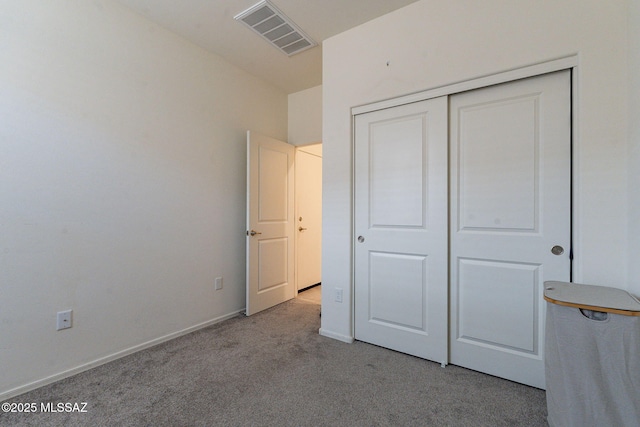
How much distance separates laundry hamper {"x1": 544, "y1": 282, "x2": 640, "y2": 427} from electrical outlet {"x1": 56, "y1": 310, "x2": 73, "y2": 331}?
112 inches

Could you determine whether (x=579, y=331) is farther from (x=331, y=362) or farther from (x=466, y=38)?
(x=466, y=38)

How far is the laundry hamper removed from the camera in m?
1.13

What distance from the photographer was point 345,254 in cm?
243

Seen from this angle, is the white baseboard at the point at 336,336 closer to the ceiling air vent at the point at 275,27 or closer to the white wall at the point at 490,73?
the white wall at the point at 490,73

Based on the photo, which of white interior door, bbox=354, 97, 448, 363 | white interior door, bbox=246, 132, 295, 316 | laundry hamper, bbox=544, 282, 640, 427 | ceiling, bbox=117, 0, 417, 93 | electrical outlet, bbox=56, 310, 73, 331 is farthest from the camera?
white interior door, bbox=246, 132, 295, 316

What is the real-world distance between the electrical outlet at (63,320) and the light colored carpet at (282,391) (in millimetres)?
350

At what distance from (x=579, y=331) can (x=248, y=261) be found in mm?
2597

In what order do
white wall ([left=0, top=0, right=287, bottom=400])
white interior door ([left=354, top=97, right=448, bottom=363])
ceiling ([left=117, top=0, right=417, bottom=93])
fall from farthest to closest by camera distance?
ceiling ([left=117, top=0, right=417, bottom=93]) → white interior door ([left=354, top=97, right=448, bottom=363]) → white wall ([left=0, top=0, right=287, bottom=400])

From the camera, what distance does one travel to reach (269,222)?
129 inches


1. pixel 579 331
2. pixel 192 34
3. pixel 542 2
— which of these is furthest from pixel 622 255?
pixel 192 34

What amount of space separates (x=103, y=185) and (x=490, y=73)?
282cm

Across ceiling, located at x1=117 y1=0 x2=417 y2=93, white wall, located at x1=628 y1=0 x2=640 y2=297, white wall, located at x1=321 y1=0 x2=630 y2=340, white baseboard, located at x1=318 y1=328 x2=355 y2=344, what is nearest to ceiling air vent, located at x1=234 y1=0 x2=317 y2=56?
ceiling, located at x1=117 y1=0 x2=417 y2=93

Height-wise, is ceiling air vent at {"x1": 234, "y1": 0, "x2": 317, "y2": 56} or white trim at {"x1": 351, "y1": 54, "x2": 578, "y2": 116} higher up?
ceiling air vent at {"x1": 234, "y1": 0, "x2": 317, "y2": 56}

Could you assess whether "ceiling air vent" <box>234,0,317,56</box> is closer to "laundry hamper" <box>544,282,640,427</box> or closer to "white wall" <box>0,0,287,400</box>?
"white wall" <box>0,0,287,400</box>
